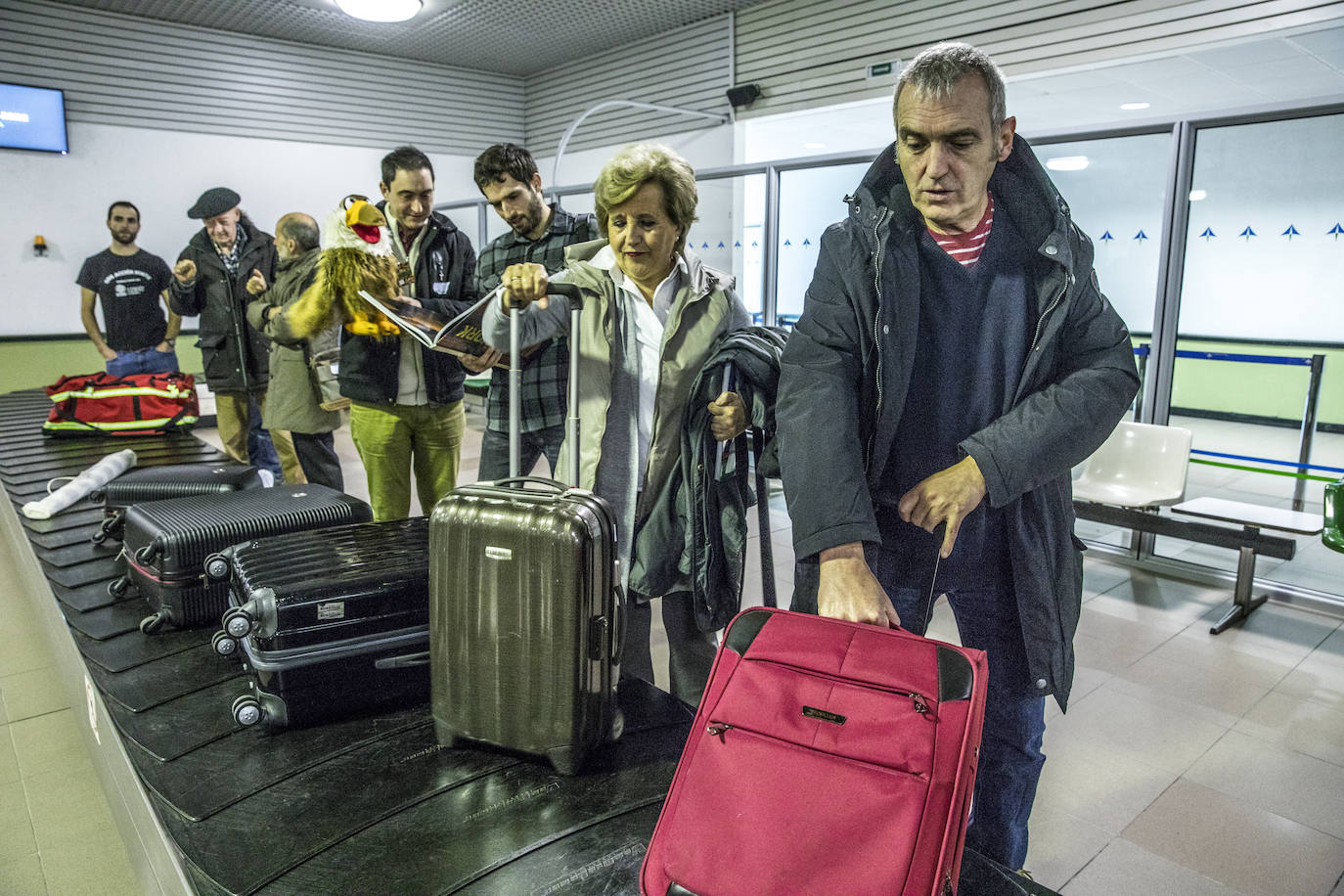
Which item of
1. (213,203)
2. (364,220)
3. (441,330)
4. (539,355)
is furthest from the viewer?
(213,203)

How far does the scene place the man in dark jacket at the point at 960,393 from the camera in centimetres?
123

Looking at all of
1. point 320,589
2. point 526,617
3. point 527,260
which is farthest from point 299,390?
point 526,617

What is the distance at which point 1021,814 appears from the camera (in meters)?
1.47

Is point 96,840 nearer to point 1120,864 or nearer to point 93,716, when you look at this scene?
point 93,716

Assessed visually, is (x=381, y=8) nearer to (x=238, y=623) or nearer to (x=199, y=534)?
(x=199, y=534)

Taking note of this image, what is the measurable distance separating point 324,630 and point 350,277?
118 cm

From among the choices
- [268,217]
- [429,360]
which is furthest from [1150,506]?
[268,217]

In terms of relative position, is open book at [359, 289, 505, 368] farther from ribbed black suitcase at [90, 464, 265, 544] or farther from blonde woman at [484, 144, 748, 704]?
ribbed black suitcase at [90, 464, 265, 544]

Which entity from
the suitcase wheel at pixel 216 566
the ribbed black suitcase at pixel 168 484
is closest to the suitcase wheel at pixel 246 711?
the suitcase wheel at pixel 216 566

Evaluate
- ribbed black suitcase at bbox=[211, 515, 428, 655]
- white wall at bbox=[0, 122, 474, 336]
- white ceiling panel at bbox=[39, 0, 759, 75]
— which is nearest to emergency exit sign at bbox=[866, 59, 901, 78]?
white ceiling panel at bbox=[39, 0, 759, 75]

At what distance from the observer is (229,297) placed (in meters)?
4.61

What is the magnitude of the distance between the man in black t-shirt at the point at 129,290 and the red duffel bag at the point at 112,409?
156cm

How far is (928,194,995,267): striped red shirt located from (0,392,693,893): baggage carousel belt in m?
1.02

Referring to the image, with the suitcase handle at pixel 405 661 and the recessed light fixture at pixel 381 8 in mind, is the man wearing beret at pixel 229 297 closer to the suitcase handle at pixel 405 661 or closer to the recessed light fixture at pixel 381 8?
the recessed light fixture at pixel 381 8
